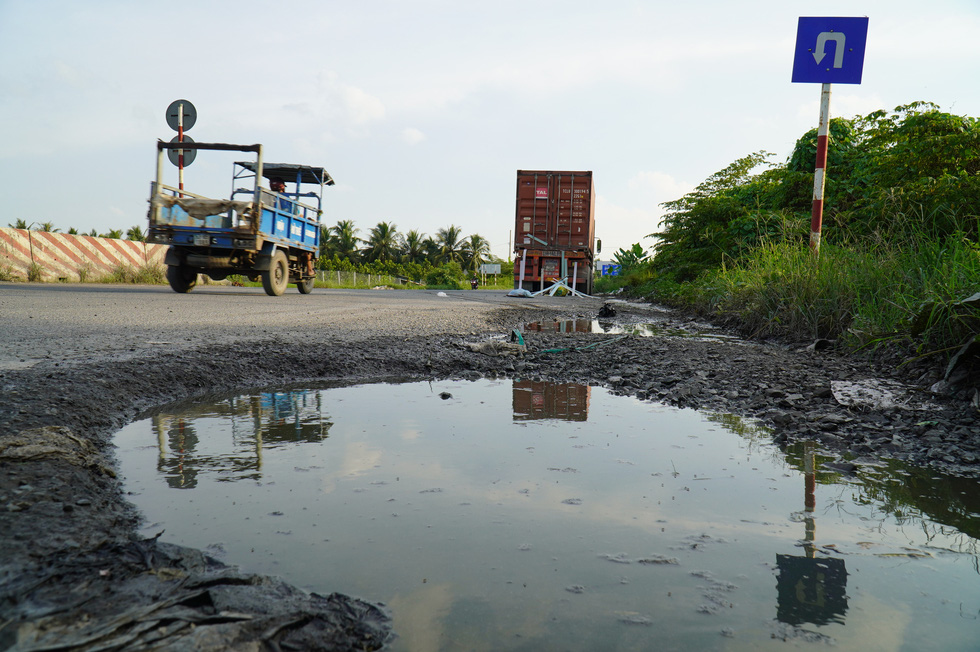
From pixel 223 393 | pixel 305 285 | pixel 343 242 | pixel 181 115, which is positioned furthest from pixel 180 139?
pixel 343 242

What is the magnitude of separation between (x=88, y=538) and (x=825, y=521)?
5.90ft

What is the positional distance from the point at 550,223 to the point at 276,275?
8.97 meters

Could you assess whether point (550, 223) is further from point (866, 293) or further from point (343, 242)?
point (343, 242)

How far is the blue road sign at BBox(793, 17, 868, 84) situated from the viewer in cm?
700

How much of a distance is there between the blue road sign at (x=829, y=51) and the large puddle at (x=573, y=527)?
20.5ft

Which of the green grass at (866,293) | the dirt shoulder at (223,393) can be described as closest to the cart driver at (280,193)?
the dirt shoulder at (223,393)

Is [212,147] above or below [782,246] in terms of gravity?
above

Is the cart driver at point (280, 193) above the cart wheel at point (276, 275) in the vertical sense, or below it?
above

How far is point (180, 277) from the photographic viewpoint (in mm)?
10766

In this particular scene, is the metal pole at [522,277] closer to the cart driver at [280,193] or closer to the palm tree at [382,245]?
the cart driver at [280,193]

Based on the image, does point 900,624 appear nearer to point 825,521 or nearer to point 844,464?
point 825,521

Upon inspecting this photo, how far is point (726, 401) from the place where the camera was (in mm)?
3148

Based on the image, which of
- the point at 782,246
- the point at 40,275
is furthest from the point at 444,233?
the point at 782,246

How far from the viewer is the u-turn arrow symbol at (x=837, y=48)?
7.04 metres
